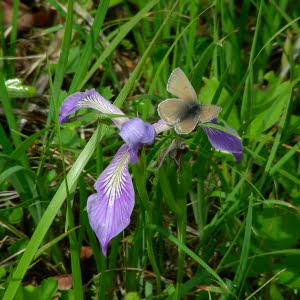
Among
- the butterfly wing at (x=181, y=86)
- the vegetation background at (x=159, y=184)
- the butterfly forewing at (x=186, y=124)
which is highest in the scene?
the butterfly wing at (x=181, y=86)

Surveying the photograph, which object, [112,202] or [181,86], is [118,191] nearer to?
[112,202]

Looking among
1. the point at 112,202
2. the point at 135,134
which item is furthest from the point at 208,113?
the point at 112,202

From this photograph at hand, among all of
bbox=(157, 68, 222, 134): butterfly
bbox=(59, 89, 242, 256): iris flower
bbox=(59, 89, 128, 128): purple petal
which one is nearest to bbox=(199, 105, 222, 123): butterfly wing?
bbox=(157, 68, 222, 134): butterfly

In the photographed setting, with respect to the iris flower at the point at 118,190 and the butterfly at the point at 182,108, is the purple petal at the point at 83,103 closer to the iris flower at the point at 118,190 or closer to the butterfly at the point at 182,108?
the iris flower at the point at 118,190

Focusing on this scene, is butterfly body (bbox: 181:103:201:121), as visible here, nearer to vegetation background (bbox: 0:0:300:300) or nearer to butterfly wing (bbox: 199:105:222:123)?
butterfly wing (bbox: 199:105:222:123)

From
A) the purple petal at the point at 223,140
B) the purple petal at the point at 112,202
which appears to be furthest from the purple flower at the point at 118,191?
the purple petal at the point at 223,140

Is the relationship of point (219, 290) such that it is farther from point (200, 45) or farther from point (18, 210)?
point (200, 45)

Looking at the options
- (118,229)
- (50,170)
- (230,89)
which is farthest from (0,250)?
(230,89)
